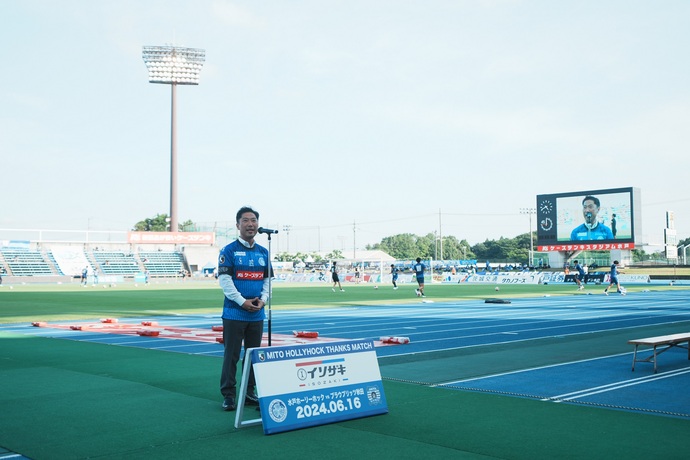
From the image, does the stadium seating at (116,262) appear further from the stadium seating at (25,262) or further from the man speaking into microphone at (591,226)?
the man speaking into microphone at (591,226)

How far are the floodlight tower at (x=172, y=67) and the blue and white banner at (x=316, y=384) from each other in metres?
93.5

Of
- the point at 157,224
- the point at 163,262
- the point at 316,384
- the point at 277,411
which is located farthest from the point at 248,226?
the point at 157,224

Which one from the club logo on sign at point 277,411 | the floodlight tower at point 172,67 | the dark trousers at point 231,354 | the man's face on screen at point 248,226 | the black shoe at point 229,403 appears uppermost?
the floodlight tower at point 172,67

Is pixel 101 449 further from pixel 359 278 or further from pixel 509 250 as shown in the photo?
pixel 509 250

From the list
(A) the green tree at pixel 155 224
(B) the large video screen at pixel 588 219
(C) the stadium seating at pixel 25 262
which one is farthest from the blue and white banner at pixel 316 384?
(A) the green tree at pixel 155 224

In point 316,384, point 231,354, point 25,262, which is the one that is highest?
point 25,262

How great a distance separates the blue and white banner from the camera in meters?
6.42

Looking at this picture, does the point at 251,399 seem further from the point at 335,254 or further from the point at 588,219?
the point at 335,254

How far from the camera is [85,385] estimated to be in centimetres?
915

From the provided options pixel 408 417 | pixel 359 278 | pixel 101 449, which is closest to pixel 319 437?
pixel 408 417

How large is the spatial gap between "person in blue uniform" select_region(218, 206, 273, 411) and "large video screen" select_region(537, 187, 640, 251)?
59240mm

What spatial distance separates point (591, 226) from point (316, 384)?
61.8m

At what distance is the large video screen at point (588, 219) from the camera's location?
61.6 meters

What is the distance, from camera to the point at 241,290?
745 centimetres
